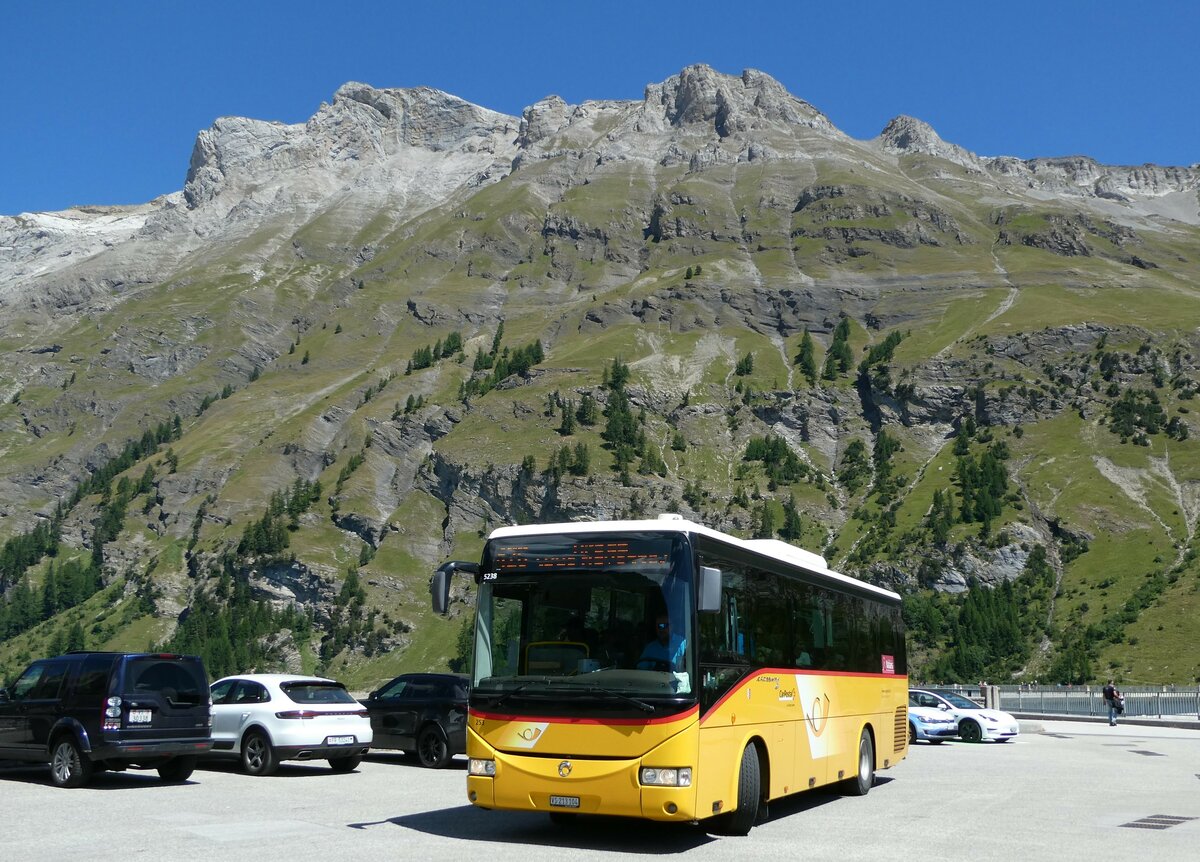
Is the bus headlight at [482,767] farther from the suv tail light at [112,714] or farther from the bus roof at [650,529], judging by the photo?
the suv tail light at [112,714]

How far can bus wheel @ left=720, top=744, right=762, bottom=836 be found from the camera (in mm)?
14953

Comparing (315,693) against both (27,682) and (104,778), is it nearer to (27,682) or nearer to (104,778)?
(104,778)

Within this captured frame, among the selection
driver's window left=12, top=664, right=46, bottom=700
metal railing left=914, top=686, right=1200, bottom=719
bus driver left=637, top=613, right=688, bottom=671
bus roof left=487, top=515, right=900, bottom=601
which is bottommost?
metal railing left=914, top=686, right=1200, bottom=719

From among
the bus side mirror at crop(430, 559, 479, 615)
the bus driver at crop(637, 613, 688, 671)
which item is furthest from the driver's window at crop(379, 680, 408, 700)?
the bus driver at crop(637, 613, 688, 671)

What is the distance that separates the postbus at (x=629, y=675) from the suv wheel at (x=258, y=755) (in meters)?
8.90

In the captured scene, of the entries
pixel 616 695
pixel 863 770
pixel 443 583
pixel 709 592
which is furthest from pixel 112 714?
pixel 863 770

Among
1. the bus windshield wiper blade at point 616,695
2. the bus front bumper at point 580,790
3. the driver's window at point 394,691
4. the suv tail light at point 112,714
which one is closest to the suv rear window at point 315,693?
the driver's window at point 394,691

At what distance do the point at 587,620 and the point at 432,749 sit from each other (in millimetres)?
13403

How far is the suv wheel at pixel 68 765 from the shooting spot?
776 inches

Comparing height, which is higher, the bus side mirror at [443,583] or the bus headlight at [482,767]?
the bus side mirror at [443,583]

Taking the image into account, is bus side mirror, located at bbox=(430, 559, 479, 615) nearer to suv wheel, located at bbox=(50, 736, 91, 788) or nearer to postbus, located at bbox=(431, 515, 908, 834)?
postbus, located at bbox=(431, 515, 908, 834)

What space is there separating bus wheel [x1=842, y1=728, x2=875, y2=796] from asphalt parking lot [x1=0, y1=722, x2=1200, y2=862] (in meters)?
0.46

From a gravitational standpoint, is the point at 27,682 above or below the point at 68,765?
above

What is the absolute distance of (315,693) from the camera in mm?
23906
